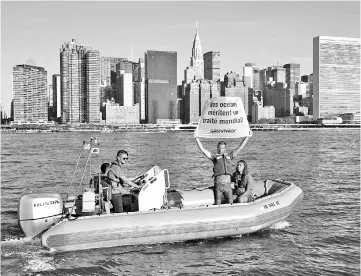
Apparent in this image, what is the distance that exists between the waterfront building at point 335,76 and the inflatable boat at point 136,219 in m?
181

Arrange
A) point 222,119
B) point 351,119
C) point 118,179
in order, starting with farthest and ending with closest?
point 351,119, point 222,119, point 118,179

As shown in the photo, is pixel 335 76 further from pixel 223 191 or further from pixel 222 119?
pixel 223 191

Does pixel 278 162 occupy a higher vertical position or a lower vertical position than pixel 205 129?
lower

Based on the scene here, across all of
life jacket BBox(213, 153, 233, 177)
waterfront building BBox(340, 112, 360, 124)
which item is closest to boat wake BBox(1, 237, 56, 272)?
life jacket BBox(213, 153, 233, 177)

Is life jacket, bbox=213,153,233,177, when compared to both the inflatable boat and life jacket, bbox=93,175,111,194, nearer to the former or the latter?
the inflatable boat

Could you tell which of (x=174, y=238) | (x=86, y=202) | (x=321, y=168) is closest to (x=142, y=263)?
(x=174, y=238)

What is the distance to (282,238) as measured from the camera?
12086 millimetres

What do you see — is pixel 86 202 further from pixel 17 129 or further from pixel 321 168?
pixel 17 129

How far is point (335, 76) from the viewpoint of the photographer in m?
193

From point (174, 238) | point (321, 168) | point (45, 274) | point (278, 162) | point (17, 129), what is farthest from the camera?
point (17, 129)

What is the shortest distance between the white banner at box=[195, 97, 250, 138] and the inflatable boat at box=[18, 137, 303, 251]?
1660 millimetres

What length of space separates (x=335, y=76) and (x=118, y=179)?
19328 cm

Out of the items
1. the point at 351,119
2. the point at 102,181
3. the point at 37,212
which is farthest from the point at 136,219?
the point at 351,119

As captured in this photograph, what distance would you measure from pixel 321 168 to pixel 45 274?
854 inches
